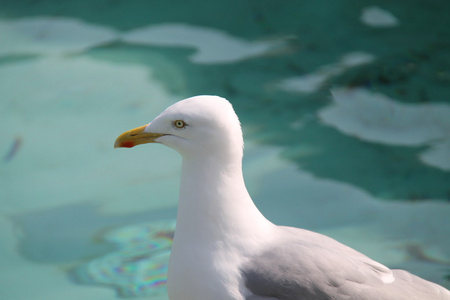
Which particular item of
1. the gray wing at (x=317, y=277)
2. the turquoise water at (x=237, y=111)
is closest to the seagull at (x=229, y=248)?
the gray wing at (x=317, y=277)

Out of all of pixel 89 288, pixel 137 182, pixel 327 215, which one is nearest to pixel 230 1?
pixel 137 182

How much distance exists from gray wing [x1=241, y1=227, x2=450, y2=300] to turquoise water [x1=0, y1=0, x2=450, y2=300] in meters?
0.77

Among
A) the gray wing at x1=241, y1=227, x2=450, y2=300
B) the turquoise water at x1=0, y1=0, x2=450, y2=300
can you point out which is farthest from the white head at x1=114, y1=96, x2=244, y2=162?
the turquoise water at x1=0, y1=0, x2=450, y2=300

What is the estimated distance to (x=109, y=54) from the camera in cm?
405

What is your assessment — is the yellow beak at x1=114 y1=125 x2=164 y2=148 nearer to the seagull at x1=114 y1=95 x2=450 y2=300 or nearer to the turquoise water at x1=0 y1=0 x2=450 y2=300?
the seagull at x1=114 y1=95 x2=450 y2=300

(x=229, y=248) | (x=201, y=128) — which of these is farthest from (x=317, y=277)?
(x=201, y=128)

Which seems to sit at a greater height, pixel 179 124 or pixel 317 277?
pixel 179 124

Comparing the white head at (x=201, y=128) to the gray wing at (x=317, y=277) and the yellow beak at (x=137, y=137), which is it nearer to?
the yellow beak at (x=137, y=137)

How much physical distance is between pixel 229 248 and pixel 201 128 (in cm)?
31

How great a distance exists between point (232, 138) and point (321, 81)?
2.08 m

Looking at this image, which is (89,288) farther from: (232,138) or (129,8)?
(129,8)

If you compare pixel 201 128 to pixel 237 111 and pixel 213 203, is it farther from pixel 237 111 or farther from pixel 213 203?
pixel 237 111

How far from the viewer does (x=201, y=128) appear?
1.72m

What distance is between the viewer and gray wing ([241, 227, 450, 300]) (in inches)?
65.9
